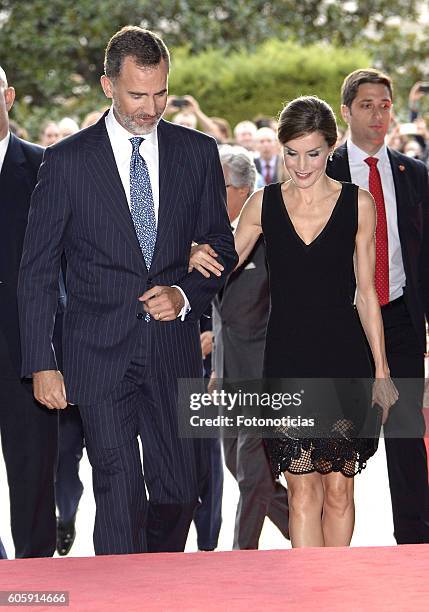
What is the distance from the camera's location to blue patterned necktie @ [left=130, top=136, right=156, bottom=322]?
14.5 ft

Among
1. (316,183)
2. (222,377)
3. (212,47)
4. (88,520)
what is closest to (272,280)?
(316,183)

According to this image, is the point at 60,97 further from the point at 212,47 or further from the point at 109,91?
the point at 109,91

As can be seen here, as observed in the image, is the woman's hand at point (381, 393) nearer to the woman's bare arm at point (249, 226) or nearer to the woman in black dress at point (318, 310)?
the woman in black dress at point (318, 310)

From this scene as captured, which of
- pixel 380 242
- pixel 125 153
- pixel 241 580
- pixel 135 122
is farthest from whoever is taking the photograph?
pixel 380 242

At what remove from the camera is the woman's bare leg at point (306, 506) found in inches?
184

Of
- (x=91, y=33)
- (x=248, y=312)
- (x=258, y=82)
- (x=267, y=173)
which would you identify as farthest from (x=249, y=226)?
(x=91, y=33)

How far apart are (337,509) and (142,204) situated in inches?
48.6

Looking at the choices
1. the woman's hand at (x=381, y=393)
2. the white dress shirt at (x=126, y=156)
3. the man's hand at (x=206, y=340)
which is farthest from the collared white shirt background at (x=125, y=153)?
the man's hand at (x=206, y=340)

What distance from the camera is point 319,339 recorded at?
15.2 ft

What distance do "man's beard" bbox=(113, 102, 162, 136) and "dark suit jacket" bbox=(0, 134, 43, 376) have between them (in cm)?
69

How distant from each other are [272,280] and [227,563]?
1.53 m

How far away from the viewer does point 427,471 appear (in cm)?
564

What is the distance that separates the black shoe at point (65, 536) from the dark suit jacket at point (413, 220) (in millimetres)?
1824

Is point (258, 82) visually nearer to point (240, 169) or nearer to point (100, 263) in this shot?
point (240, 169)
